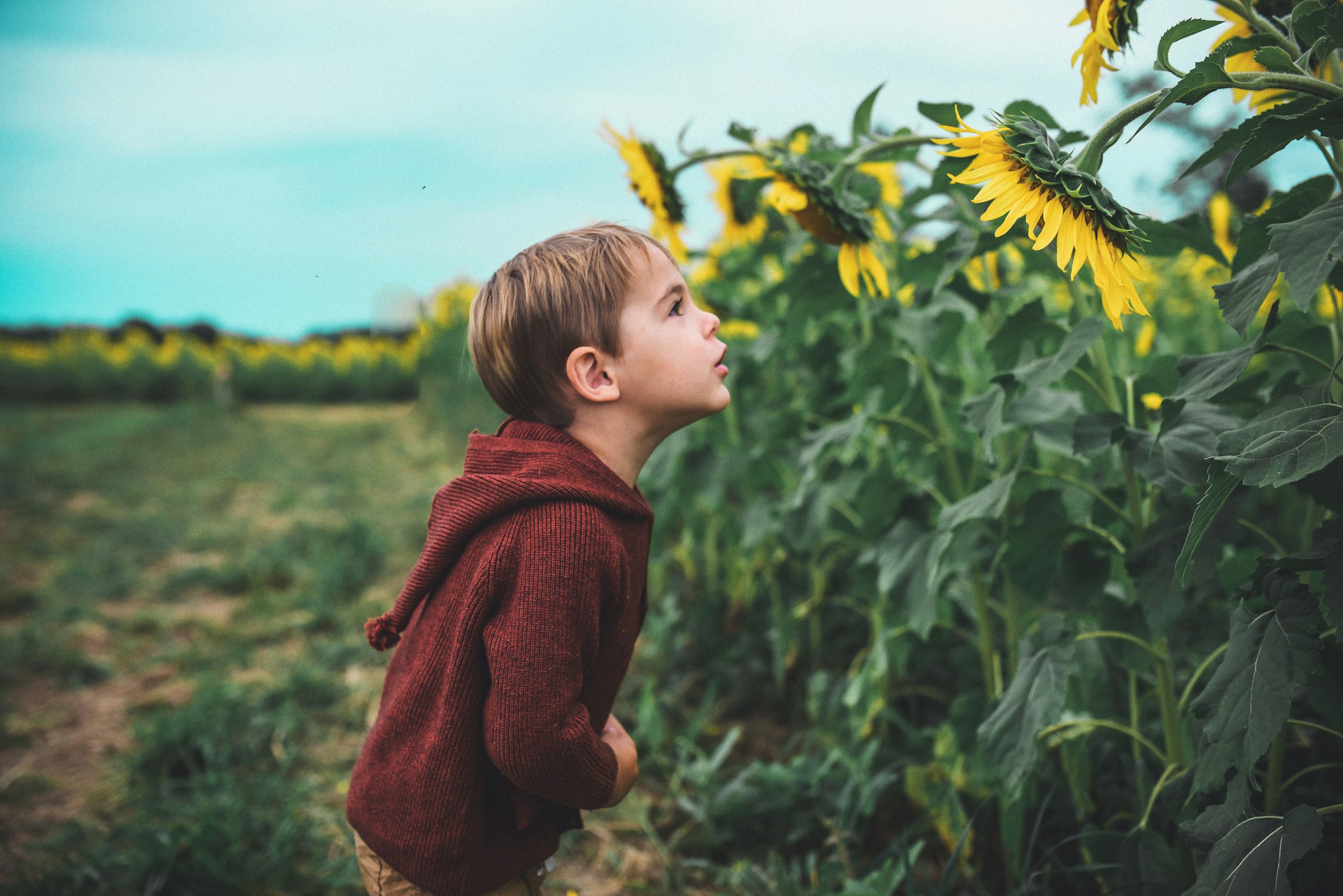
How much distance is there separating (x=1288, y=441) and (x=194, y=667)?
9.94 ft

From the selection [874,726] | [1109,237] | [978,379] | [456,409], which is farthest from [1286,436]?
[456,409]

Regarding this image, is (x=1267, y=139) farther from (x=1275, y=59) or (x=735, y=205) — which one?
(x=735, y=205)

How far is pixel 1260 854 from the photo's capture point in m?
0.93

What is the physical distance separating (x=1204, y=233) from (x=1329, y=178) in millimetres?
226

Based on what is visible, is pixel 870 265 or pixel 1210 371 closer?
pixel 1210 371

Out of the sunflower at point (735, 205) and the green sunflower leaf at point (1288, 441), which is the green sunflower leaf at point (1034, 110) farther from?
the sunflower at point (735, 205)

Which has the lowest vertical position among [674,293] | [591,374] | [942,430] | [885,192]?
[942,430]

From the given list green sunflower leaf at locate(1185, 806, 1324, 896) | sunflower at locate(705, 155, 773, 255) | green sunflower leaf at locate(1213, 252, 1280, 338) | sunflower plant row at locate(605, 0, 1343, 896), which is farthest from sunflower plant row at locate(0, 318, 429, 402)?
green sunflower leaf at locate(1185, 806, 1324, 896)

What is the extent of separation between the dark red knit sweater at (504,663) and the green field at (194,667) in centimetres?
79

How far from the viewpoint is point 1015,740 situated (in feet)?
3.98

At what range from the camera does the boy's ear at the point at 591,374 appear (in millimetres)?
1096

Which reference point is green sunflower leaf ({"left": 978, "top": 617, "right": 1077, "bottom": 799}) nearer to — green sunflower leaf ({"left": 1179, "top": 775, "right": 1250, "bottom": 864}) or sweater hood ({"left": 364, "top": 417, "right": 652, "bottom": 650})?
green sunflower leaf ({"left": 1179, "top": 775, "right": 1250, "bottom": 864})

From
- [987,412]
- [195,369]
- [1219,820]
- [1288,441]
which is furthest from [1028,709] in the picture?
[195,369]

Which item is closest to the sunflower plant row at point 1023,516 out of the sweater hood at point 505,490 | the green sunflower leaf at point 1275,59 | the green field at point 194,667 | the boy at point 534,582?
the green sunflower leaf at point 1275,59
